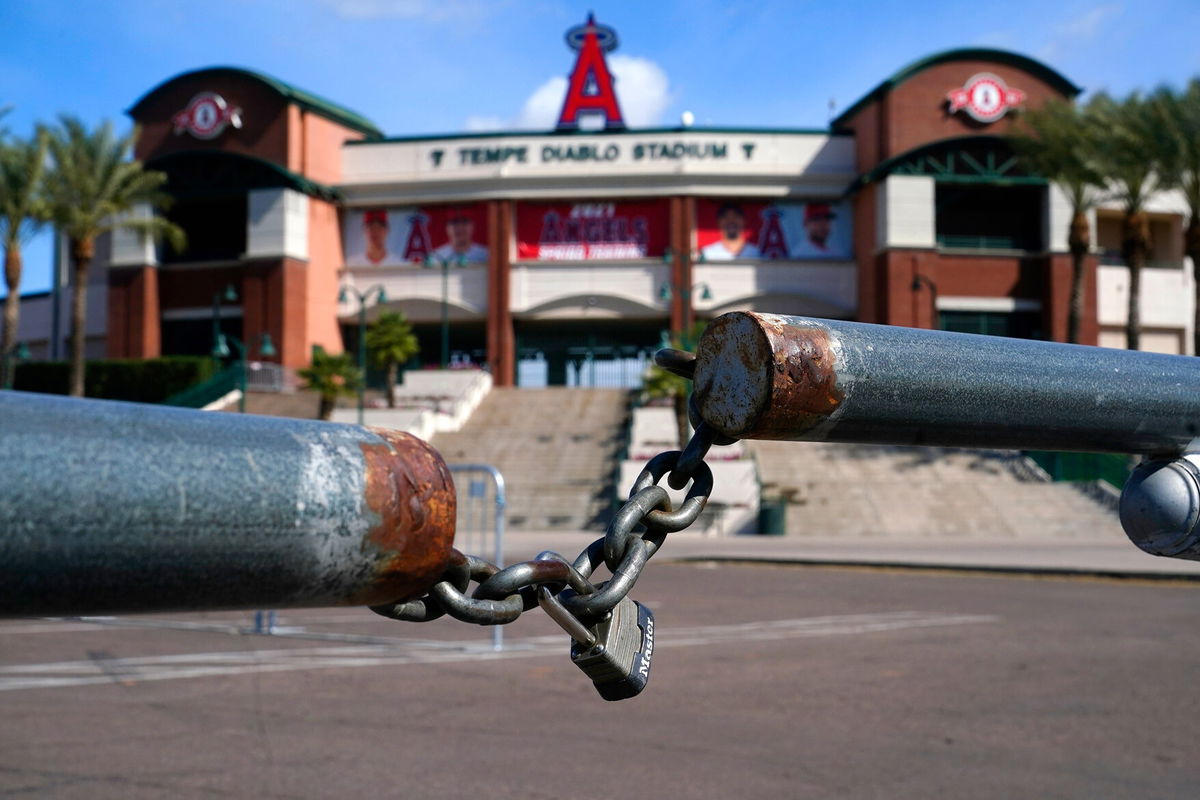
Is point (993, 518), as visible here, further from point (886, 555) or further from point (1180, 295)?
point (1180, 295)

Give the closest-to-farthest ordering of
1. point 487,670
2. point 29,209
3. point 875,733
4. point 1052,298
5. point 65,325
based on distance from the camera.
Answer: point 875,733, point 487,670, point 29,209, point 1052,298, point 65,325

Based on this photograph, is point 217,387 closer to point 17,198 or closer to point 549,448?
point 17,198

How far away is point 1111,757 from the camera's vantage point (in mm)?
6004

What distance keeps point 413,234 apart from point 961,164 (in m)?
23.9

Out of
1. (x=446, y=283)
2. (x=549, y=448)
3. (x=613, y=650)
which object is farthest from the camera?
(x=446, y=283)

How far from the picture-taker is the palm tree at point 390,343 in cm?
4244

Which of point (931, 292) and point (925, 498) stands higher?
point (931, 292)

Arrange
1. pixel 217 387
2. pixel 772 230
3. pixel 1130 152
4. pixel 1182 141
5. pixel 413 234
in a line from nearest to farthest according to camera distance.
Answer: pixel 1182 141
pixel 1130 152
pixel 217 387
pixel 772 230
pixel 413 234

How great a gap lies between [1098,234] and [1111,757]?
51232 mm

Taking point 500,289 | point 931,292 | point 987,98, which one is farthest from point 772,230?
point 500,289

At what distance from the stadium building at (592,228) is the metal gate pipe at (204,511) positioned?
49.2m

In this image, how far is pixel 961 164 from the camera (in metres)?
49.7

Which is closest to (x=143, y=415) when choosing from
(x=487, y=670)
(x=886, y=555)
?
(x=487, y=670)

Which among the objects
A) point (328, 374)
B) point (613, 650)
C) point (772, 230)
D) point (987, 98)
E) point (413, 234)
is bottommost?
point (613, 650)
